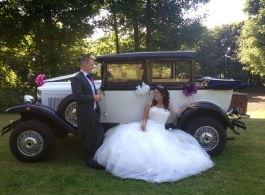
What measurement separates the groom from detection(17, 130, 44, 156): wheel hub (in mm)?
867

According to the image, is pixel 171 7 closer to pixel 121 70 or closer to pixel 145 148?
pixel 121 70

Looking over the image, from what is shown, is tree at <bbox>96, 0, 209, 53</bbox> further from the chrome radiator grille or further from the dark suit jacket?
the dark suit jacket

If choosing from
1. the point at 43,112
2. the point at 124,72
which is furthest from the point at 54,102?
the point at 124,72

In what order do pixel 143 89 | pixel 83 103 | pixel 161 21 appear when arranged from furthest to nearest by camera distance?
pixel 161 21 < pixel 143 89 < pixel 83 103

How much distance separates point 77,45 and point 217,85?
36.5 ft

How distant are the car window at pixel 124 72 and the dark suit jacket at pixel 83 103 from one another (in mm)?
762

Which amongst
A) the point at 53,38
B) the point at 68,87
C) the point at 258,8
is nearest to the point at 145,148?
the point at 68,87

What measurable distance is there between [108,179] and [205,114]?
2327 millimetres

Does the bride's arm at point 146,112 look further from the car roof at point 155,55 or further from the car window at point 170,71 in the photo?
the car roof at point 155,55

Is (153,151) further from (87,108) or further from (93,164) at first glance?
(87,108)

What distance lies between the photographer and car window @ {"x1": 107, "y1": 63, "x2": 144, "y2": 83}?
5250 millimetres

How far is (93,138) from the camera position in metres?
4.88

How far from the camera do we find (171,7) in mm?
14414

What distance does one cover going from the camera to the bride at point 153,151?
164 inches
